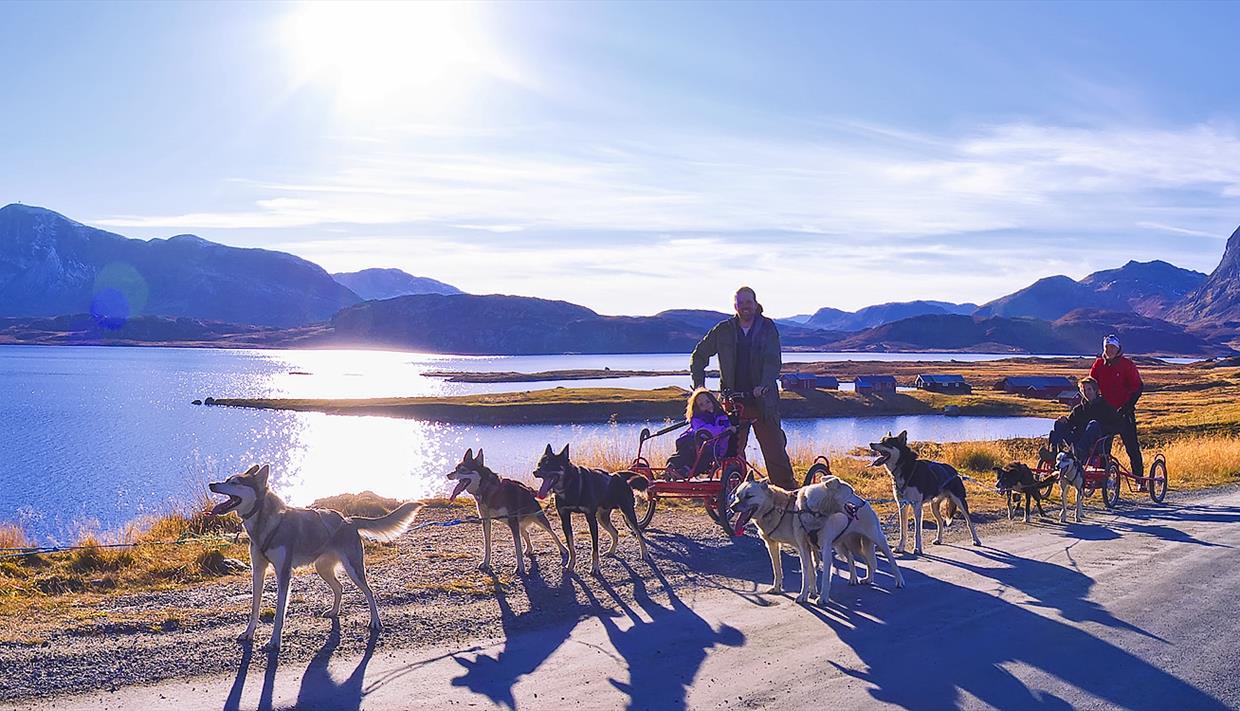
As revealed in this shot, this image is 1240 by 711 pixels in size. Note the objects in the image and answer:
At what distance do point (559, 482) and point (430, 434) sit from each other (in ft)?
144

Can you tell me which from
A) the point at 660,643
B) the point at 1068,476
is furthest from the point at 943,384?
the point at 660,643

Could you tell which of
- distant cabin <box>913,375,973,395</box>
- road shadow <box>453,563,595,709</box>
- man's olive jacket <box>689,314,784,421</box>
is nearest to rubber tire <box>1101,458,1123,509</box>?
man's olive jacket <box>689,314,784,421</box>

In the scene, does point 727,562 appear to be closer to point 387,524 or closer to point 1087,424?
point 387,524

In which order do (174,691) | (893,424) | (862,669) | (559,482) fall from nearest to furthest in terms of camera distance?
(174,691)
(862,669)
(559,482)
(893,424)

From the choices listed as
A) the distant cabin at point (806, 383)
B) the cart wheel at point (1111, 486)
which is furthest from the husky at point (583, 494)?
the distant cabin at point (806, 383)

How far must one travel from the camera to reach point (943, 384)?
89500 millimetres

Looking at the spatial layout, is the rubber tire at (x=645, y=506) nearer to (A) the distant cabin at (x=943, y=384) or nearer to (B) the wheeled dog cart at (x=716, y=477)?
(B) the wheeled dog cart at (x=716, y=477)

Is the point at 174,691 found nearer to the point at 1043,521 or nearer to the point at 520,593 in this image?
the point at 520,593

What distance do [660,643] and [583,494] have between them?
288cm

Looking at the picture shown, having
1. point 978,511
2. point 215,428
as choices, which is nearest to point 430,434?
point 215,428

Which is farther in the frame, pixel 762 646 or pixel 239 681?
pixel 762 646

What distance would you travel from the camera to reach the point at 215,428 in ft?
169

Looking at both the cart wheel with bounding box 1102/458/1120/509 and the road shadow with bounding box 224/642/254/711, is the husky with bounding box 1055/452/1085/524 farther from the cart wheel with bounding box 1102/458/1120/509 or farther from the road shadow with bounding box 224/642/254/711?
the road shadow with bounding box 224/642/254/711

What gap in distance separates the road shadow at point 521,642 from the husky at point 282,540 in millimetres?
1121
